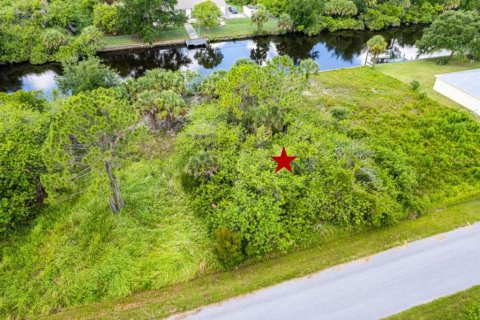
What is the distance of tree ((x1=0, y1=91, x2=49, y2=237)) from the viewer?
18.6 m

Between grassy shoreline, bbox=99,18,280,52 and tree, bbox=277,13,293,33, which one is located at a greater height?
tree, bbox=277,13,293,33

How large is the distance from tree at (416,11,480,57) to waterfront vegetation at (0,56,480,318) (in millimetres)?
18596

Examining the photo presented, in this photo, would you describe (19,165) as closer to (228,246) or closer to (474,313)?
(228,246)

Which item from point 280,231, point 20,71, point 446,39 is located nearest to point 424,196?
point 280,231

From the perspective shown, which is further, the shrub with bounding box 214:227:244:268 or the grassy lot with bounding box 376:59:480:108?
the grassy lot with bounding box 376:59:480:108

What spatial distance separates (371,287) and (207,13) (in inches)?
1758

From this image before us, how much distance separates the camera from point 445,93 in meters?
34.5

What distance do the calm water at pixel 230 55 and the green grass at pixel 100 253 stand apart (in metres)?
22.8

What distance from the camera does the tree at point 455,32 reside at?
38562 millimetres

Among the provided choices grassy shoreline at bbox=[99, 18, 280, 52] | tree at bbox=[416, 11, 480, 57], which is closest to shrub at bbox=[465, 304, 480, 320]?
tree at bbox=[416, 11, 480, 57]

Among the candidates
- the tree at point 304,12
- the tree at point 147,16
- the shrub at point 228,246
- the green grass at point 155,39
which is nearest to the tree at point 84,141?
the shrub at point 228,246

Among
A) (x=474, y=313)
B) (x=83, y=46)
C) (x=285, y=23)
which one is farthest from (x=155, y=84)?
(x=285, y=23)

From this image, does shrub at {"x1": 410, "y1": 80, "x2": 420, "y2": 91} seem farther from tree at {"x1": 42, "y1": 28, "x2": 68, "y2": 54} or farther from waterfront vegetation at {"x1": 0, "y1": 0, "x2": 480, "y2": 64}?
tree at {"x1": 42, "y1": 28, "x2": 68, "y2": 54}

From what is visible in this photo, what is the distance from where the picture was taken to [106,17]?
45719 millimetres
